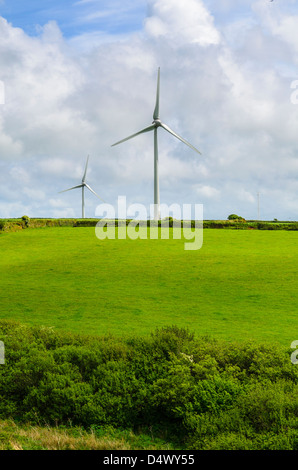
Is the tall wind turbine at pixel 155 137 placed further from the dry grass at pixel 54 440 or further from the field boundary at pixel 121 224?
the dry grass at pixel 54 440

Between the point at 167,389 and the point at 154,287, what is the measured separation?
1307cm

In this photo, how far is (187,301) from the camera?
65.5 feet

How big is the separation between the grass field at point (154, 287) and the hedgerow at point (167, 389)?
314cm

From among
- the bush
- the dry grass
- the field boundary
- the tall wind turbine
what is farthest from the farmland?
the bush

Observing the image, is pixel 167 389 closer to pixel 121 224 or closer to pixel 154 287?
pixel 154 287

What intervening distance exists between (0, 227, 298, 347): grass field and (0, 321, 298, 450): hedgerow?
314 cm

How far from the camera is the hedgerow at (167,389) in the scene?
8.10m

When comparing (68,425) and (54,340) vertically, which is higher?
(54,340)

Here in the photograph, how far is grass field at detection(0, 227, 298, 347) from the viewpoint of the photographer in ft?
54.7
